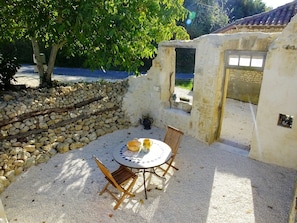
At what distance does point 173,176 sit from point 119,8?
14.2ft

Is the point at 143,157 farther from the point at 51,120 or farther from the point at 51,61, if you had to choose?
the point at 51,61

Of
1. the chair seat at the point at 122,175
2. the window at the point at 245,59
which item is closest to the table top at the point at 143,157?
the chair seat at the point at 122,175

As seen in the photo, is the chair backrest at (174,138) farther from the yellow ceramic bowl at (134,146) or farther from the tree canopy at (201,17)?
the tree canopy at (201,17)

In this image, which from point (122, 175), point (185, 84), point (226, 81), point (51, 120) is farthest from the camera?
point (185, 84)

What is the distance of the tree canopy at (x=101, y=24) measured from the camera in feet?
16.3

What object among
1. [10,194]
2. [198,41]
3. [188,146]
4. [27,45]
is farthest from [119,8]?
[27,45]

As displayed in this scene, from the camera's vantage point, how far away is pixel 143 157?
473cm

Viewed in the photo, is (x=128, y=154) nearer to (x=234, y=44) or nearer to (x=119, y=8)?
(x=119, y=8)

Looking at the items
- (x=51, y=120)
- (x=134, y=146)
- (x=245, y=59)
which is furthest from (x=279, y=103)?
(x=51, y=120)

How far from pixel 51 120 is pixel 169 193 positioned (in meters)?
4.29

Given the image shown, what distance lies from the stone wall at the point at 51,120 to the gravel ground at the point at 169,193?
372 mm

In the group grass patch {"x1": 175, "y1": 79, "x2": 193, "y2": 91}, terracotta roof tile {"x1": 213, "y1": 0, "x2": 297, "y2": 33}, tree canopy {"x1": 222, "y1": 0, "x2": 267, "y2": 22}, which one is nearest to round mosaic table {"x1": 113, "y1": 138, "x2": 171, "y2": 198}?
terracotta roof tile {"x1": 213, "y1": 0, "x2": 297, "y2": 33}

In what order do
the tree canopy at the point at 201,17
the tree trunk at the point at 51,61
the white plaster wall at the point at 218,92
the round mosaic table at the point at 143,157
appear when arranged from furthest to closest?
1. the tree canopy at the point at 201,17
2. the tree trunk at the point at 51,61
3. the white plaster wall at the point at 218,92
4. the round mosaic table at the point at 143,157

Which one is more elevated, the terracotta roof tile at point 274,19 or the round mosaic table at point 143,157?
the terracotta roof tile at point 274,19
